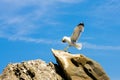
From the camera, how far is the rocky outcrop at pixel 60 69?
79.3 ft

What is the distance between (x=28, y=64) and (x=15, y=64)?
69 centimetres

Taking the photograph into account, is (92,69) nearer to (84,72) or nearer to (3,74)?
(84,72)

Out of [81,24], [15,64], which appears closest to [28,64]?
[15,64]

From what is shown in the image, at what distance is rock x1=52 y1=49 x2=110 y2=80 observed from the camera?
25047mm

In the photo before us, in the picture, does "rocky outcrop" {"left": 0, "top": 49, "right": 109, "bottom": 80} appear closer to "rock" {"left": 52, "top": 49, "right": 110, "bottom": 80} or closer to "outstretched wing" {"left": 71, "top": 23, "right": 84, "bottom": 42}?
"rock" {"left": 52, "top": 49, "right": 110, "bottom": 80}

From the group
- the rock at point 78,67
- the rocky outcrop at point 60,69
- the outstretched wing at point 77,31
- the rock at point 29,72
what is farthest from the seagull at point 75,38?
the rock at point 29,72

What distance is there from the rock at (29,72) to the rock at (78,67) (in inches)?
27.1

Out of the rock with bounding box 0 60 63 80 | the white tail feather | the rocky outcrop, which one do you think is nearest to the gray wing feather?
the white tail feather

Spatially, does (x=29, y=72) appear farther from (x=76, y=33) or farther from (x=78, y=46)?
(x=78, y=46)

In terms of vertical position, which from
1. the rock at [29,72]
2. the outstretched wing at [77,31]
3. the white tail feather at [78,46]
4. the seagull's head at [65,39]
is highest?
the seagull's head at [65,39]

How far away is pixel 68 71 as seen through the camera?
984 inches

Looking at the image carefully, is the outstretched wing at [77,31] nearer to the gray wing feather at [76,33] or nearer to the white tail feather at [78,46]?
the gray wing feather at [76,33]

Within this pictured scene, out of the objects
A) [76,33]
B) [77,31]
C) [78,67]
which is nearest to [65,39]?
[76,33]

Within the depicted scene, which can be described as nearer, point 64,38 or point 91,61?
point 91,61
